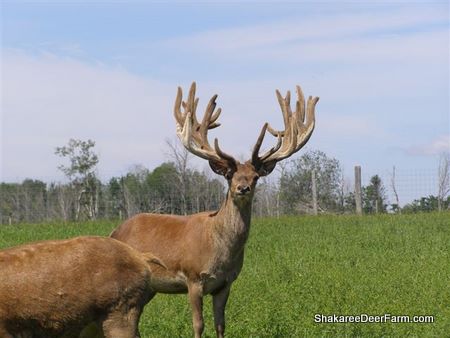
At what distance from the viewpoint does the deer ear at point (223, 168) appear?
35.1 feet

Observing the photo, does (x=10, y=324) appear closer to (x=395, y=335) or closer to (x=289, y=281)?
(x=395, y=335)

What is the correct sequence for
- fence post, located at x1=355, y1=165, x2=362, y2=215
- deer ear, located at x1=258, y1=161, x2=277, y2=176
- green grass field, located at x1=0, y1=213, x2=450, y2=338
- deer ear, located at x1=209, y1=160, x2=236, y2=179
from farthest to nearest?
1. fence post, located at x1=355, y1=165, x2=362, y2=215
2. deer ear, located at x1=258, y1=161, x2=277, y2=176
3. deer ear, located at x1=209, y1=160, x2=236, y2=179
4. green grass field, located at x1=0, y1=213, x2=450, y2=338

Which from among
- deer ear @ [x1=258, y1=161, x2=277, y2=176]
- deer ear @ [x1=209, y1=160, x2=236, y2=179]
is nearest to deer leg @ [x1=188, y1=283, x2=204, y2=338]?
deer ear @ [x1=209, y1=160, x2=236, y2=179]

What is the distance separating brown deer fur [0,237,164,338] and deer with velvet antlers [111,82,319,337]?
2.68 metres

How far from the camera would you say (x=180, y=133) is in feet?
39.2

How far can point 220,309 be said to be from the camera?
33.8 ft

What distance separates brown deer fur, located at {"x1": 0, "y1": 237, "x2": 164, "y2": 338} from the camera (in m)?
7.17

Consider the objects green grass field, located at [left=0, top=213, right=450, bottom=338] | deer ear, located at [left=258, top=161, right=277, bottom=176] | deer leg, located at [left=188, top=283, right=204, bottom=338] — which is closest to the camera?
deer leg, located at [left=188, top=283, right=204, bottom=338]

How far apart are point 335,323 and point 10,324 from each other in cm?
450

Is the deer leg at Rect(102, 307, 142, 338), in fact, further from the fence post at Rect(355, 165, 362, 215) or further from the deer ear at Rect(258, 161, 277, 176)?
the fence post at Rect(355, 165, 362, 215)

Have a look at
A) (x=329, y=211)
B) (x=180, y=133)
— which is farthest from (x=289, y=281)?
(x=329, y=211)

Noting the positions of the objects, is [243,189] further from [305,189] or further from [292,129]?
[305,189]

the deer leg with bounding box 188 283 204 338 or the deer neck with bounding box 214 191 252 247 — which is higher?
the deer neck with bounding box 214 191 252 247

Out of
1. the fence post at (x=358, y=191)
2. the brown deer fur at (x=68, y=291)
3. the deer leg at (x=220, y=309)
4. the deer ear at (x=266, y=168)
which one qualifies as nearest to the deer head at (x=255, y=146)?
the deer ear at (x=266, y=168)
